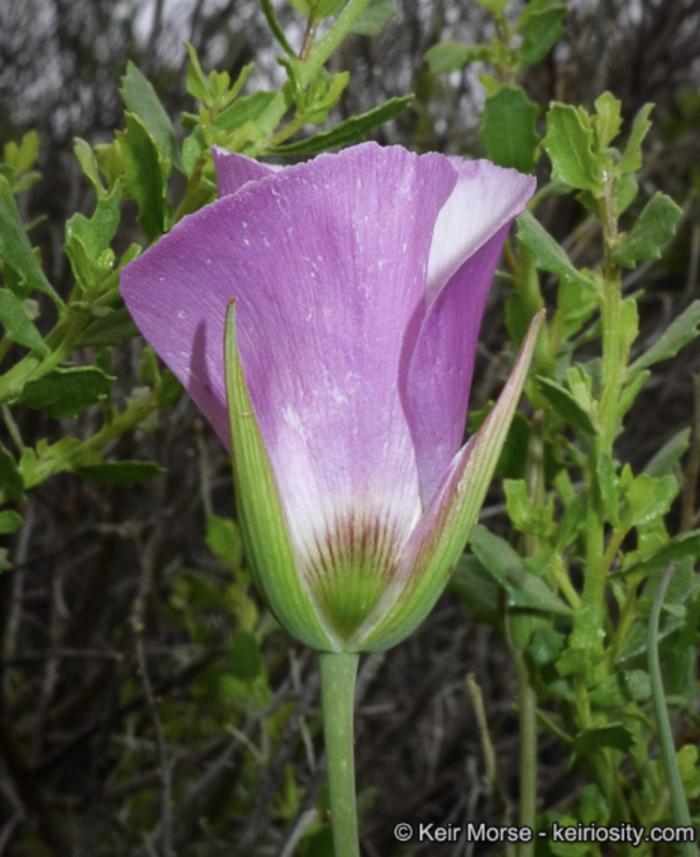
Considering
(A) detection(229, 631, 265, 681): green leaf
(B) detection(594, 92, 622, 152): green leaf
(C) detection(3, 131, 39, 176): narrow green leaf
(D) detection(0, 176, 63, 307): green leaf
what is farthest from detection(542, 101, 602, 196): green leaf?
(A) detection(229, 631, 265, 681): green leaf

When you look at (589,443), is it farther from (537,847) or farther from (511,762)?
(511,762)

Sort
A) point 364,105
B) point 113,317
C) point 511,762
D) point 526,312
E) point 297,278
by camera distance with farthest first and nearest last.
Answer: point 364,105 → point 511,762 → point 526,312 → point 113,317 → point 297,278

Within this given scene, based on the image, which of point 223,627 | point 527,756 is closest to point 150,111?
point 527,756

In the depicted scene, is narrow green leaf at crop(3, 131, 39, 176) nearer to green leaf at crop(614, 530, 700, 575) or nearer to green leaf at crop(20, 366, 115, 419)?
green leaf at crop(20, 366, 115, 419)

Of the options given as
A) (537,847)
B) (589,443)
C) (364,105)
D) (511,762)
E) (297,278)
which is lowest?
(511,762)

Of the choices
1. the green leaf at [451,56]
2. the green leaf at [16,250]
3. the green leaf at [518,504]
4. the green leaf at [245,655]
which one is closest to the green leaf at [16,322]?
the green leaf at [16,250]

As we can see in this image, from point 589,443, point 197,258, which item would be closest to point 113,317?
point 197,258

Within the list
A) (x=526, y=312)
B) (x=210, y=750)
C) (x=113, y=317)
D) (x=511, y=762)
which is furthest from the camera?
(x=511, y=762)
